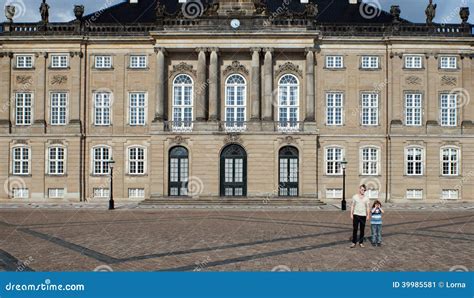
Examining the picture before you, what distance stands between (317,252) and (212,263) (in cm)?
331

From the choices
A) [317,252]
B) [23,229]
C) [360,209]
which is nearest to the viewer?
[317,252]

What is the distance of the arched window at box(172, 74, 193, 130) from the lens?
44.3 m

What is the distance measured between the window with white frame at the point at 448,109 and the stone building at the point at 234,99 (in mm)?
78

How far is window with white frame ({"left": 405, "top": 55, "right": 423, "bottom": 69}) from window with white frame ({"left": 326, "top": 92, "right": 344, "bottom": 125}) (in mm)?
5286

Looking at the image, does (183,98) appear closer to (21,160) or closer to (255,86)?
(255,86)

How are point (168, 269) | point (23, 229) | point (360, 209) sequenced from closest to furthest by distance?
1. point (168, 269)
2. point (360, 209)
3. point (23, 229)

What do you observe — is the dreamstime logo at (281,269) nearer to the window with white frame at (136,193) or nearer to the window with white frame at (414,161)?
the window with white frame at (136,193)

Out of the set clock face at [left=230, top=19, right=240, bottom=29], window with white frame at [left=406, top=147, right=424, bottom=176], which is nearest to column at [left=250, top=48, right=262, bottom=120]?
clock face at [left=230, top=19, right=240, bottom=29]

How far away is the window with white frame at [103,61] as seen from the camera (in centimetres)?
4509

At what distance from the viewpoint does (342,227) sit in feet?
75.8

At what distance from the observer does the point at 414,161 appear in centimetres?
4419

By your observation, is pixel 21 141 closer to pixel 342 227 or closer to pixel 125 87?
pixel 125 87

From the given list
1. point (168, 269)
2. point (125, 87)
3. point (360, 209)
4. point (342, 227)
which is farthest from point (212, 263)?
point (125, 87)

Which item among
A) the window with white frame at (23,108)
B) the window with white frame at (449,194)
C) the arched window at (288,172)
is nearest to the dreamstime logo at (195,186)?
the arched window at (288,172)
